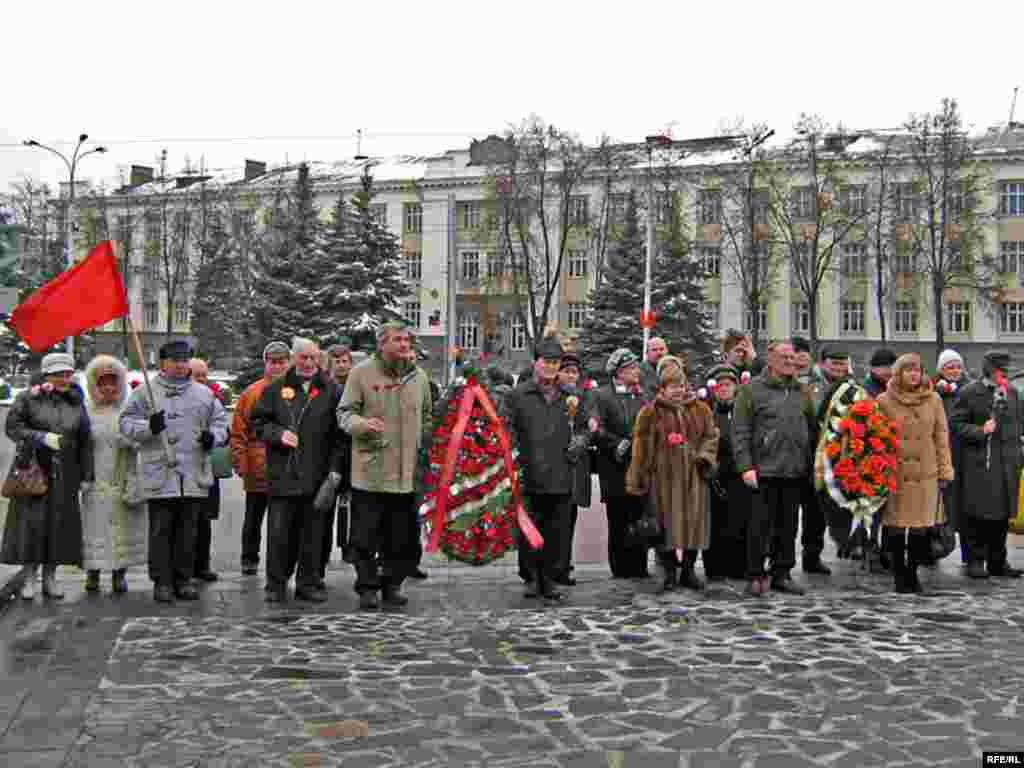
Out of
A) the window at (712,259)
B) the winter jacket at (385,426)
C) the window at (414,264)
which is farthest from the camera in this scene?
the window at (414,264)

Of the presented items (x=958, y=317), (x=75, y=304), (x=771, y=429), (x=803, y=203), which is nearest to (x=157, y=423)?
(x=75, y=304)

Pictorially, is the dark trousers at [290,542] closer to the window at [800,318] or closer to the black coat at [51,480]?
the black coat at [51,480]

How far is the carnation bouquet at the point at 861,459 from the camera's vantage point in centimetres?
909

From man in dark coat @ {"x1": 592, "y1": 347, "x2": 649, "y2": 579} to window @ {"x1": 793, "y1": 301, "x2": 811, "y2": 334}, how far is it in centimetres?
5077

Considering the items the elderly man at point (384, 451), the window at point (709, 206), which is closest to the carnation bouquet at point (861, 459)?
the elderly man at point (384, 451)

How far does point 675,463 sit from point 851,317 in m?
52.2

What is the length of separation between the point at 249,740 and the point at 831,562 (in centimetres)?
684

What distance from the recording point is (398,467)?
340 inches

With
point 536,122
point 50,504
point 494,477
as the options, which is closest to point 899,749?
point 494,477

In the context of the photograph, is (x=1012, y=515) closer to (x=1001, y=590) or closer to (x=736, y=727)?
(x=1001, y=590)

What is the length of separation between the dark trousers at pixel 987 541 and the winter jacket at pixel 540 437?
3.72 metres

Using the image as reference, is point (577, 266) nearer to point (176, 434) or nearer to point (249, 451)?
point (249, 451)

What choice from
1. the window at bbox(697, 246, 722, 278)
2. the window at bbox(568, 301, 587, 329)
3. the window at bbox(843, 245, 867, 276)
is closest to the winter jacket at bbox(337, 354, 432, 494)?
the window at bbox(697, 246, 722, 278)

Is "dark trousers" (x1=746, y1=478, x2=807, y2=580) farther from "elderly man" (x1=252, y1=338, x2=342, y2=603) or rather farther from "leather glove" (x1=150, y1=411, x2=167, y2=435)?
"leather glove" (x1=150, y1=411, x2=167, y2=435)
